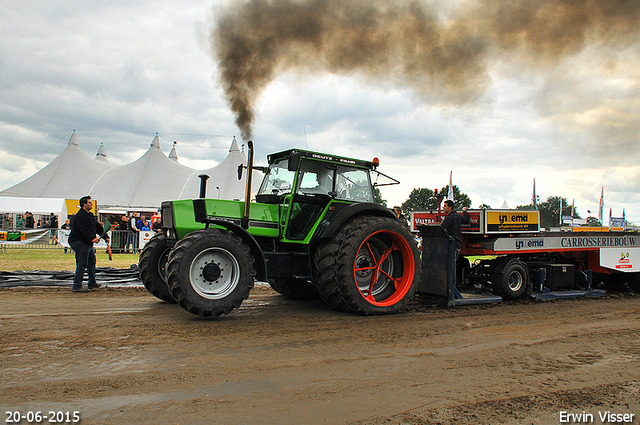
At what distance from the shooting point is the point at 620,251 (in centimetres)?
804

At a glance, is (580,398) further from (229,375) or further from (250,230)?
(250,230)

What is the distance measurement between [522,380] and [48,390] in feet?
11.4

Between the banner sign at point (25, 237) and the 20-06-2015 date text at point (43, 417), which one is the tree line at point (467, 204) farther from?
the 20-06-2015 date text at point (43, 417)

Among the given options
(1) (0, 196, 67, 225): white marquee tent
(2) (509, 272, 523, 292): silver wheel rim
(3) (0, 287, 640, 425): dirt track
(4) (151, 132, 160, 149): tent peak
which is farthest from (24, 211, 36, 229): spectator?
(2) (509, 272, 523, 292): silver wheel rim

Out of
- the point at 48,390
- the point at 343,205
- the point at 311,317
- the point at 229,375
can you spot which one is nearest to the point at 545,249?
the point at 343,205

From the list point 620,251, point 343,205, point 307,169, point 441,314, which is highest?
point 307,169

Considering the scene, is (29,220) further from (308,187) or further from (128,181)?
(308,187)

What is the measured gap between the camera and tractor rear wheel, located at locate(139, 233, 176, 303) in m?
6.00

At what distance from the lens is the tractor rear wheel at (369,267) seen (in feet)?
17.8

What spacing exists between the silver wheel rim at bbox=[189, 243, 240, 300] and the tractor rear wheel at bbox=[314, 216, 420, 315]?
1.11 metres

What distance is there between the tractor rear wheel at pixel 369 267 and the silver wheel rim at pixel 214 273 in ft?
3.64

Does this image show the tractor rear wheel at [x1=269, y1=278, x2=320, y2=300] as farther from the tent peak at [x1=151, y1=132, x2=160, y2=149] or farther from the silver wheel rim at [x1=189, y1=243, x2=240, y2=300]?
the tent peak at [x1=151, y1=132, x2=160, y2=149]

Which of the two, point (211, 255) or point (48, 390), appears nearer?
point (48, 390)

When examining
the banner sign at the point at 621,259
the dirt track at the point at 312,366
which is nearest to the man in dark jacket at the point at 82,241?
the dirt track at the point at 312,366
